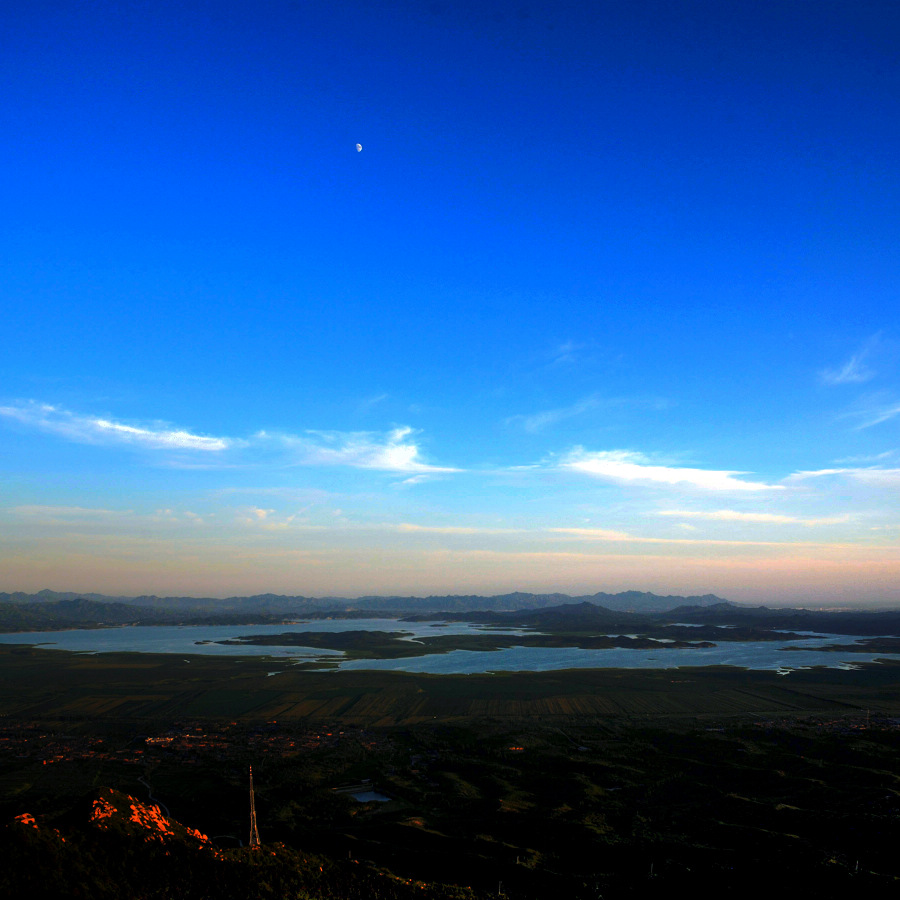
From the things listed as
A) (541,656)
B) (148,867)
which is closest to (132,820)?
(148,867)

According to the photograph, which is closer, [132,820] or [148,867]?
[148,867]

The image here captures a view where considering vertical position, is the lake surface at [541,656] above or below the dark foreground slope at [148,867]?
below

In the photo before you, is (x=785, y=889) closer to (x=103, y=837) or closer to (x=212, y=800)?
(x=103, y=837)

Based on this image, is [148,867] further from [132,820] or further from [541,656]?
[541,656]

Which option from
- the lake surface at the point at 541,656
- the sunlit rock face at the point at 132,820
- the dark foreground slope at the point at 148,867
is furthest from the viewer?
the lake surface at the point at 541,656

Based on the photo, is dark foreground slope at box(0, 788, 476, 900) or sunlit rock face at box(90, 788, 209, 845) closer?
dark foreground slope at box(0, 788, 476, 900)

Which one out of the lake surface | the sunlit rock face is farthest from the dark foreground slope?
the lake surface

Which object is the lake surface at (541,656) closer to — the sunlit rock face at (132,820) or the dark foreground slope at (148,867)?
the sunlit rock face at (132,820)

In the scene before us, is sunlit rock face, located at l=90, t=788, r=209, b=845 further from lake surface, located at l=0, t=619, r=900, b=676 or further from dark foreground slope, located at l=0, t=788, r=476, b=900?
lake surface, located at l=0, t=619, r=900, b=676

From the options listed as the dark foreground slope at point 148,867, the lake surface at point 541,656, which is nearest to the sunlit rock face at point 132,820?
the dark foreground slope at point 148,867

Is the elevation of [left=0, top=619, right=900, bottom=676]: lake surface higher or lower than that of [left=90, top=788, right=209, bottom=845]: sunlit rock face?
lower

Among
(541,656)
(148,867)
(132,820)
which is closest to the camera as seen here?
(148,867)

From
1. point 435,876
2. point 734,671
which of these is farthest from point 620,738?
point 734,671
